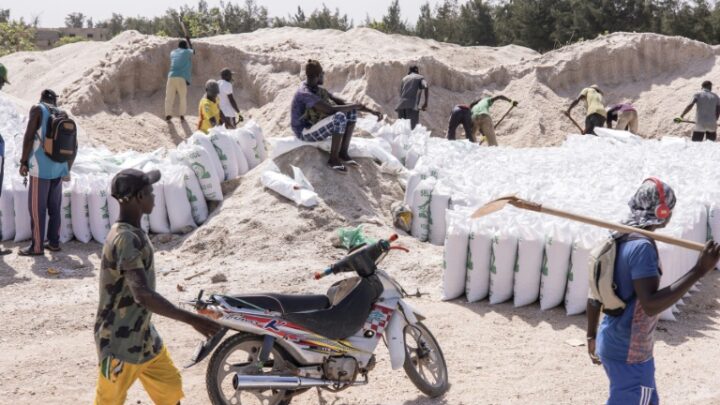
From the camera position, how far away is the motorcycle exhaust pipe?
373cm

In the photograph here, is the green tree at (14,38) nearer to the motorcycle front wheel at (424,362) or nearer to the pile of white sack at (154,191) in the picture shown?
the pile of white sack at (154,191)

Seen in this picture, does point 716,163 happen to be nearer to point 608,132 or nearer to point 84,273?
point 608,132

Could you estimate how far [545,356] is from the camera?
16.2ft

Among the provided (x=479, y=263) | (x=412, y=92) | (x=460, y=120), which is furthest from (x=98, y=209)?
(x=412, y=92)

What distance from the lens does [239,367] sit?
3.82 m

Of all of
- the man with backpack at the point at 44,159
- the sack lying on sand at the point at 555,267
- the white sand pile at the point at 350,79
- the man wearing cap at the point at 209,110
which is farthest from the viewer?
the white sand pile at the point at 350,79

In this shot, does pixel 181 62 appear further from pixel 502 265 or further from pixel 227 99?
pixel 502 265

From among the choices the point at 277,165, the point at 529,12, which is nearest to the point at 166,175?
the point at 277,165

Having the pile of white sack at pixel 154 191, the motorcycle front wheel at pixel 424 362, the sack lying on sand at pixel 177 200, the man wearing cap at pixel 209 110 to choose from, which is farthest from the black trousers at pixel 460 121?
the motorcycle front wheel at pixel 424 362

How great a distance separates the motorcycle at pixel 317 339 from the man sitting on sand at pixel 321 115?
3.78m

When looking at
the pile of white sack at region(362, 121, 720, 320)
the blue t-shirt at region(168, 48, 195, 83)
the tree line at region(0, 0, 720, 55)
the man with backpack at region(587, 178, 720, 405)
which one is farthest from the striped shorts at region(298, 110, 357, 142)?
the tree line at region(0, 0, 720, 55)

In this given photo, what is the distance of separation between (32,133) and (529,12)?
25.5 metres

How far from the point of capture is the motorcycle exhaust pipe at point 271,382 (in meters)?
3.73

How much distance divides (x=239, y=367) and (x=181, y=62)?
10.5 m
